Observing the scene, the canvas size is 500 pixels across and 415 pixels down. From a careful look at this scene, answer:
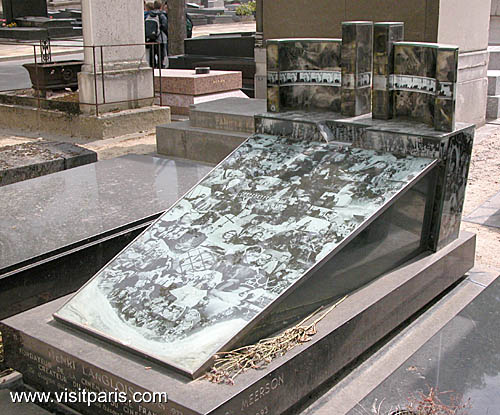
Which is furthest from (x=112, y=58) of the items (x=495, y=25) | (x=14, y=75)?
(x=495, y=25)

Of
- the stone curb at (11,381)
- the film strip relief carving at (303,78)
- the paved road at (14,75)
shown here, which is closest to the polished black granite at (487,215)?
the film strip relief carving at (303,78)

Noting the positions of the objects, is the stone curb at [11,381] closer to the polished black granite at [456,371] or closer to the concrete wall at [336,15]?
the polished black granite at [456,371]

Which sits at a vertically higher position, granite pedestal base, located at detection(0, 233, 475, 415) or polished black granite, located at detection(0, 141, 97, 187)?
polished black granite, located at detection(0, 141, 97, 187)

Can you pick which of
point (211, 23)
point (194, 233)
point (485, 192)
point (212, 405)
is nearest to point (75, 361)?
point (212, 405)

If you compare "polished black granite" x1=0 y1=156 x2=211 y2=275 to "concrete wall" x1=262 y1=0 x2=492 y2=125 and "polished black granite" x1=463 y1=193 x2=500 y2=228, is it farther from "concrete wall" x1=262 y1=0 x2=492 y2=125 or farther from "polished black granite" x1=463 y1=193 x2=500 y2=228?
"concrete wall" x1=262 y1=0 x2=492 y2=125

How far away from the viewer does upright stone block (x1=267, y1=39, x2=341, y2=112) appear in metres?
4.14

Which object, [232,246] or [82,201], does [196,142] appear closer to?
[82,201]

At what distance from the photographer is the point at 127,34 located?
31.1 ft

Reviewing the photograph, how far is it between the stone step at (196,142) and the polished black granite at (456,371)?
3.89 m

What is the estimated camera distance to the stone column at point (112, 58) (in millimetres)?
9109

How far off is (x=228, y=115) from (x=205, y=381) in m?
4.66

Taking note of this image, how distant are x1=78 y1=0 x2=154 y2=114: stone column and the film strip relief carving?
17.3ft

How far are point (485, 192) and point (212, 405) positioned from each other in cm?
470

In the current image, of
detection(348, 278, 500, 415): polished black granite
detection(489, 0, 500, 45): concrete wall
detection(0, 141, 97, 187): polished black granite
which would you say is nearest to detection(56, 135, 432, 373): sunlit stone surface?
detection(348, 278, 500, 415): polished black granite
